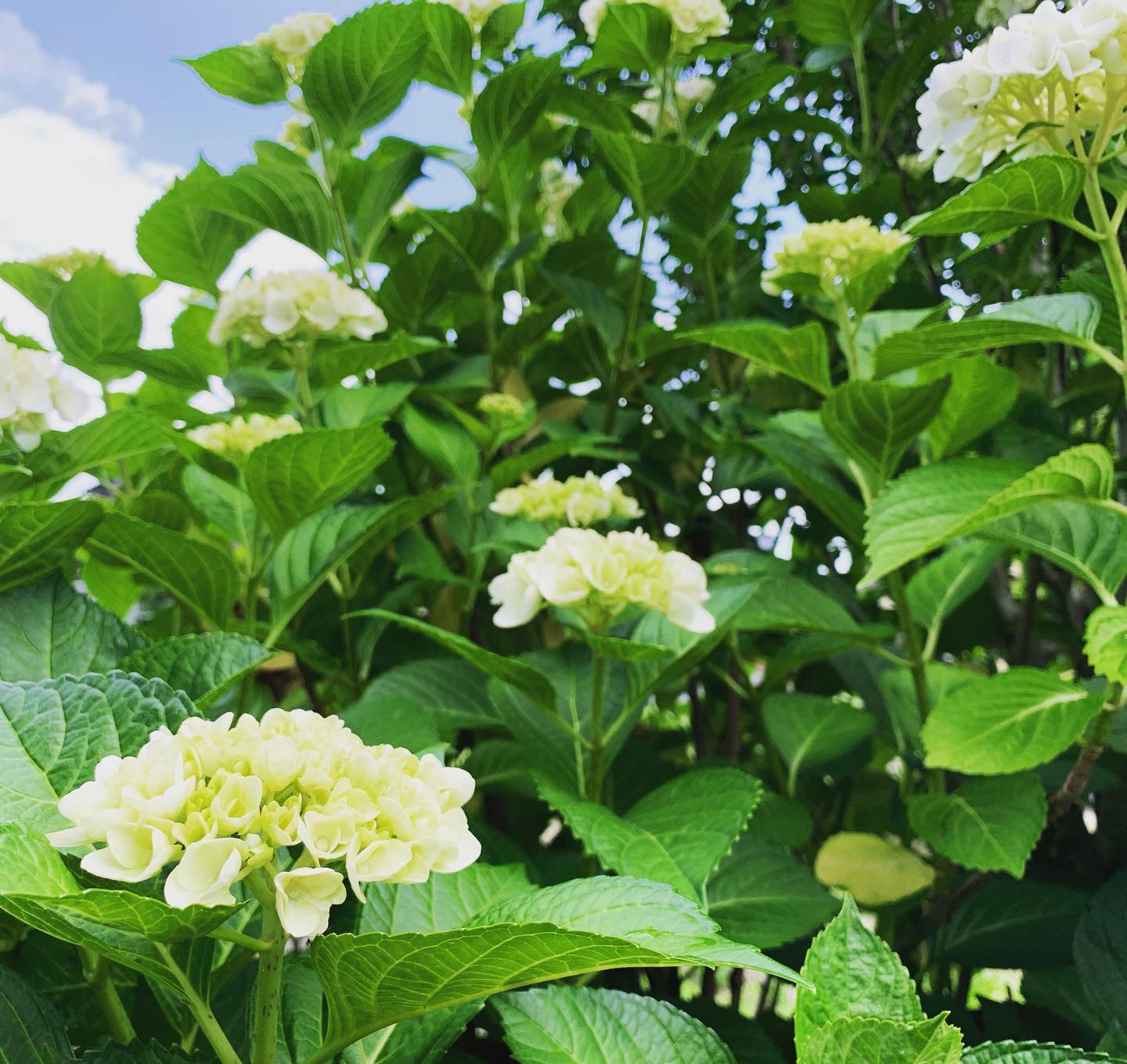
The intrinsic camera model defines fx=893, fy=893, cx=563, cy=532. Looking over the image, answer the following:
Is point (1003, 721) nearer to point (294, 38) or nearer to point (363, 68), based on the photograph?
point (363, 68)

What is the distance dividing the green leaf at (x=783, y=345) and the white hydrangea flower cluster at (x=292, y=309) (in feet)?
1.24

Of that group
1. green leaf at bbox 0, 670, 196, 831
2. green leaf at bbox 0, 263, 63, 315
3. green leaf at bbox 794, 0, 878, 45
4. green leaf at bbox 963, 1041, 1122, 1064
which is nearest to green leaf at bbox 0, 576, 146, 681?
green leaf at bbox 0, 670, 196, 831

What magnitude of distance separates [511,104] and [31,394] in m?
0.66

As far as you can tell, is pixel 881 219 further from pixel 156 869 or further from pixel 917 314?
pixel 156 869

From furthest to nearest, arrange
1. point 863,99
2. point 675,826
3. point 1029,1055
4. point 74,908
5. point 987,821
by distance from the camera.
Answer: point 863,99 < point 987,821 < point 675,826 < point 1029,1055 < point 74,908

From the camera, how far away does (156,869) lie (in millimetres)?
359

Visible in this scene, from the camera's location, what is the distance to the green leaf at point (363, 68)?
993mm

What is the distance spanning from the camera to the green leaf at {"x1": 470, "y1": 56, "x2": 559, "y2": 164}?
3.50 feet

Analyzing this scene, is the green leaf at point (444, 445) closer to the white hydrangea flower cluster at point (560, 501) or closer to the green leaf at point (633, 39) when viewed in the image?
the white hydrangea flower cluster at point (560, 501)

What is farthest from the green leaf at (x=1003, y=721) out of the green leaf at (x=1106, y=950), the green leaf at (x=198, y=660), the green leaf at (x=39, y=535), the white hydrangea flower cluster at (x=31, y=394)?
the white hydrangea flower cluster at (x=31, y=394)

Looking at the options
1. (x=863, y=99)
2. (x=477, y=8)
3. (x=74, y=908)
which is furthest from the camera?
(x=863, y=99)

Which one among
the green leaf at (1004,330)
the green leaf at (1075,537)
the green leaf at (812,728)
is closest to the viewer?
the green leaf at (1004,330)

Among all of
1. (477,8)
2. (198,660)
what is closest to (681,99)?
(477,8)

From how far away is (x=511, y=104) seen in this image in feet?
3.60
